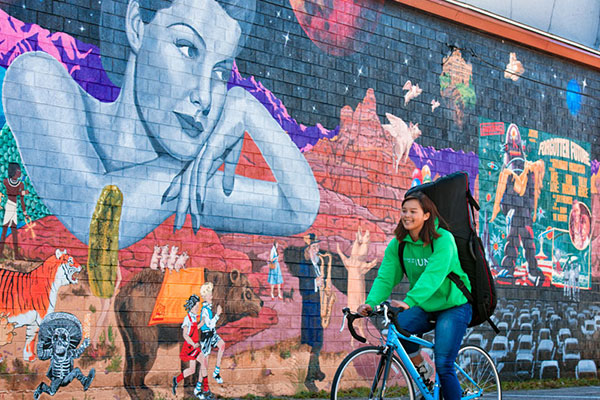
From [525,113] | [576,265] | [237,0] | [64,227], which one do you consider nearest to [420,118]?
[525,113]

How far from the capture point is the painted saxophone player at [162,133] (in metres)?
8.68

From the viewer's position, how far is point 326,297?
11.0 m

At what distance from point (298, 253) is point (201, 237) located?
147 centimetres

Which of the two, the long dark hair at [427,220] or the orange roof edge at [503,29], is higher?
the orange roof edge at [503,29]

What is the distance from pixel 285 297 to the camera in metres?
10.5

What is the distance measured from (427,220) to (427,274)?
1.37 ft

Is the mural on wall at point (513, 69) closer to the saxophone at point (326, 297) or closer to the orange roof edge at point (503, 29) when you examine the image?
the orange roof edge at point (503, 29)

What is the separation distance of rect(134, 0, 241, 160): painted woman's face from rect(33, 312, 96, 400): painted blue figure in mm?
2237

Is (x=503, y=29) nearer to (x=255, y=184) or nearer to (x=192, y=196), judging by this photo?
(x=255, y=184)

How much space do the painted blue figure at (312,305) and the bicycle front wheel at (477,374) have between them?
3.79m

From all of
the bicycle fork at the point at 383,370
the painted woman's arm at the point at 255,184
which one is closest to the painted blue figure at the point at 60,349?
the painted woman's arm at the point at 255,184

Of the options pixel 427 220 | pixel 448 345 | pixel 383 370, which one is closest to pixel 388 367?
pixel 383 370

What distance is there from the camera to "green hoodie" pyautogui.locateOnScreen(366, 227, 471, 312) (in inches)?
240

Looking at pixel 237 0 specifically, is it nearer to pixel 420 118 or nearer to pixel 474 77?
pixel 420 118
